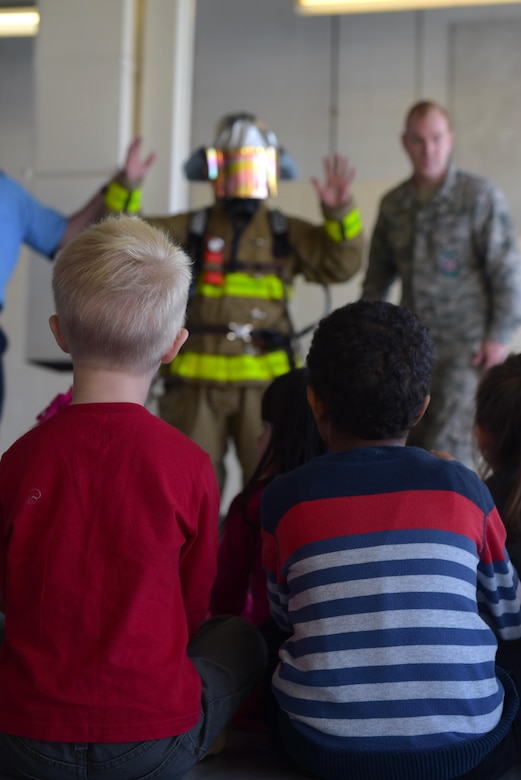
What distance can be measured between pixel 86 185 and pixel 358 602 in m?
3.60

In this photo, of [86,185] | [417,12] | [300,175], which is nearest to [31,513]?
[86,185]

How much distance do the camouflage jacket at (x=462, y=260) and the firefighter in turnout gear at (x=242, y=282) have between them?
273mm

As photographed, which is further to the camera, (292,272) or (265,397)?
(292,272)

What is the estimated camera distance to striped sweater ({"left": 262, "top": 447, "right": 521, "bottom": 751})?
1316 mm

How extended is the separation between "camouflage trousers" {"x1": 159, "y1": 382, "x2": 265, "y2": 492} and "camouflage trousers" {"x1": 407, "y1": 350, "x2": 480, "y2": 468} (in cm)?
58

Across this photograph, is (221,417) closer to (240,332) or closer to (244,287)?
(240,332)

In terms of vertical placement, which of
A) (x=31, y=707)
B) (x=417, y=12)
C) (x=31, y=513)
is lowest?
(x=31, y=707)

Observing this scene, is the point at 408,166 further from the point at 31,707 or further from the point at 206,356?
the point at 31,707

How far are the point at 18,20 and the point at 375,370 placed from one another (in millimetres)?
4606

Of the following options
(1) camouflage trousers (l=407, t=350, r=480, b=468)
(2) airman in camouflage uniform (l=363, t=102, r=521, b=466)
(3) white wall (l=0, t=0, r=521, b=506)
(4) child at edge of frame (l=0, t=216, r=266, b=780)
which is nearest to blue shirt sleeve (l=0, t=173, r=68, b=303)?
(2) airman in camouflage uniform (l=363, t=102, r=521, b=466)

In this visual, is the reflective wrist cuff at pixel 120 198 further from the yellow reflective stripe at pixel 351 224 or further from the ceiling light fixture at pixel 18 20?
the ceiling light fixture at pixel 18 20

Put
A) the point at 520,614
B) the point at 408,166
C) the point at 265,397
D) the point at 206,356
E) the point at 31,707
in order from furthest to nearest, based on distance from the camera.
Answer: the point at 408,166 < the point at 206,356 < the point at 265,397 < the point at 520,614 < the point at 31,707

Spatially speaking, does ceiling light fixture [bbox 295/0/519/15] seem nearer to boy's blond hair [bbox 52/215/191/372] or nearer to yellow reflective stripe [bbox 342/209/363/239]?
yellow reflective stripe [bbox 342/209/363/239]

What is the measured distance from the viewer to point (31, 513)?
132cm
